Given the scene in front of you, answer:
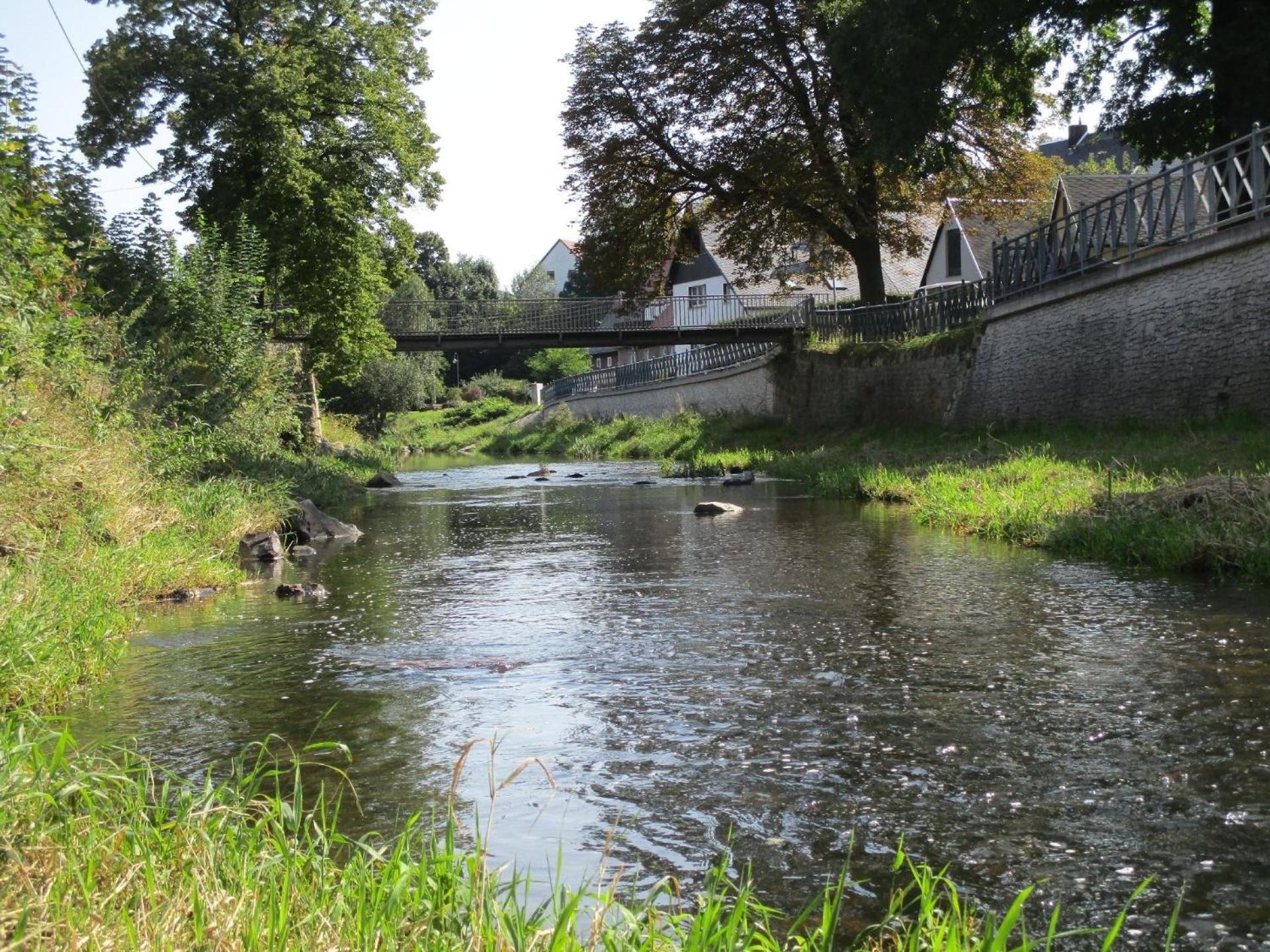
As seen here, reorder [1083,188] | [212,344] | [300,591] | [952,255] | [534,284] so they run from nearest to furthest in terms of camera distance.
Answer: [300,591] < [212,344] < [1083,188] < [952,255] < [534,284]

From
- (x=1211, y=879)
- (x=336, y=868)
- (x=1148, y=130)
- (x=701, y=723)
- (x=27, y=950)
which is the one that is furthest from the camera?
(x=1148, y=130)

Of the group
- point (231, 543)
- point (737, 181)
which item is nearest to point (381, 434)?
point (737, 181)

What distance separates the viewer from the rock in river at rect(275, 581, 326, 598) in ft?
35.4

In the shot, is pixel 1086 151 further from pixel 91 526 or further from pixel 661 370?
pixel 91 526

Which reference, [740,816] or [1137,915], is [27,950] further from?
[1137,915]

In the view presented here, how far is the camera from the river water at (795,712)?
4359mm

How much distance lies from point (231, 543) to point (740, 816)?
374 inches

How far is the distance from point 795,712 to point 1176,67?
1916 centimetres

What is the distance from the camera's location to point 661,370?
5094 cm

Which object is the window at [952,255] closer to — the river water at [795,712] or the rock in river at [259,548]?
the river water at [795,712]

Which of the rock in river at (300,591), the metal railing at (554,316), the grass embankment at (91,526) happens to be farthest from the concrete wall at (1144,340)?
the metal railing at (554,316)

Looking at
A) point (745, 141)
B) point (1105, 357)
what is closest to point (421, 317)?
point (745, 141)

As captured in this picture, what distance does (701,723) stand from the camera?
609cm

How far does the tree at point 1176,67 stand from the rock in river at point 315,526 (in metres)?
15.1
